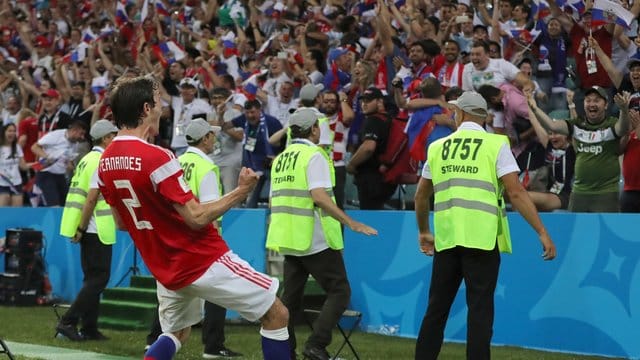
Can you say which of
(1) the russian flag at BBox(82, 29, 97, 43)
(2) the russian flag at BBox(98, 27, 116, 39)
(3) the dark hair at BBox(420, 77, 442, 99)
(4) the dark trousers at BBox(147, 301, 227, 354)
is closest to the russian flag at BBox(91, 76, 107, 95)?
(2) the russian flag at BBox(98, 27, 116, 39)

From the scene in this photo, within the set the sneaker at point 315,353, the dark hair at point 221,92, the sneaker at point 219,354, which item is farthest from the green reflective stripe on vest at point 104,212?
the dark hair at point 221,92

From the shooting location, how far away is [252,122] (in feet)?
51.0

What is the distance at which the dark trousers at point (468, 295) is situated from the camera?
821cm

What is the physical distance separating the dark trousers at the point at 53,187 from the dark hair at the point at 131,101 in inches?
483

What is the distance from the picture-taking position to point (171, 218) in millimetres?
6625

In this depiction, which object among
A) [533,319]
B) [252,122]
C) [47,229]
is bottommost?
[47,229]

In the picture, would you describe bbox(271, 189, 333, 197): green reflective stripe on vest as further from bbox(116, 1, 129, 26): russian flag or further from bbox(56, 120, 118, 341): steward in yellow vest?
bbox(116, 1, 129, 26): russian flag

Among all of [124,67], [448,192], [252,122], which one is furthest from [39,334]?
[124,67]

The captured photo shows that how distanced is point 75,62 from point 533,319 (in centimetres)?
1360

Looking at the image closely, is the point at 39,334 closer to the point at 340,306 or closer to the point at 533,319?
the point at 340,306

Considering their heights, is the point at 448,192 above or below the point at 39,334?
above

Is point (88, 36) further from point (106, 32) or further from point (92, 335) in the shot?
point (92, 335)

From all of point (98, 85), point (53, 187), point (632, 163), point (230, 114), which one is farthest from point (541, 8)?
point (98, 85)

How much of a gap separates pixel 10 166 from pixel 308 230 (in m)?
11.4
